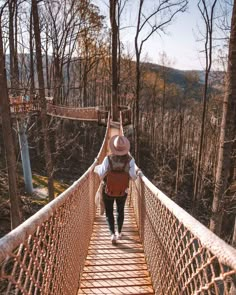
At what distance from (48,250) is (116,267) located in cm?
158

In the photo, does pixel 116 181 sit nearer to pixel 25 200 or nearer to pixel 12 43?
pixel 25 200

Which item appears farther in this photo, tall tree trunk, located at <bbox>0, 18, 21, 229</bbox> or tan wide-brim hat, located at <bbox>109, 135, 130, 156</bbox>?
tall tree trunk, located at <bbox>0, 18, 21, 229</bbox>

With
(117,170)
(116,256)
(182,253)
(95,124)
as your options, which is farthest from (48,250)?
(95,124)

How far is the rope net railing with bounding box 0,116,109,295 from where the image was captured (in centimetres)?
126

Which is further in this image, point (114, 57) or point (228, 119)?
point (114, 57)

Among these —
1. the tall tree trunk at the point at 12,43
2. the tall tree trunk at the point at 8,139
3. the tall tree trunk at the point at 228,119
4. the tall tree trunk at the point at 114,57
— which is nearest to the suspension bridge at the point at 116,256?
the tall tree trunk at the point at 228,119

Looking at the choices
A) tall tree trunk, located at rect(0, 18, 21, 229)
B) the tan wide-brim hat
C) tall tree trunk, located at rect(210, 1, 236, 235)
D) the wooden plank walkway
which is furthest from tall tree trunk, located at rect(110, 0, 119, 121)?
the tan wide-brim hat

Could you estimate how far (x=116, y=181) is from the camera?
3408mm

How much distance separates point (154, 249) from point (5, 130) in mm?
4576

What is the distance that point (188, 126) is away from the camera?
3153 cm

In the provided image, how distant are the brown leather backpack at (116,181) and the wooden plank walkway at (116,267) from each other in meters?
0.74

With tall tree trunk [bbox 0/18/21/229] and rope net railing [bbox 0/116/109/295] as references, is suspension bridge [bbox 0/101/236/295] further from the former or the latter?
tall tree trunk [bbox 0/18/21/229]

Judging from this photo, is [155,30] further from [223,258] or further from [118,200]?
[223,258]

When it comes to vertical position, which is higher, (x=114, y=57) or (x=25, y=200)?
(x=114, y=57)
